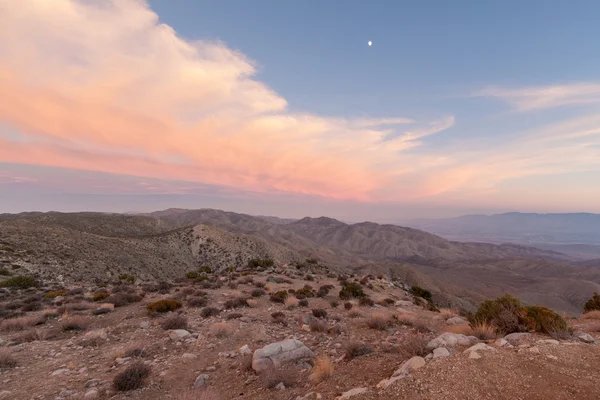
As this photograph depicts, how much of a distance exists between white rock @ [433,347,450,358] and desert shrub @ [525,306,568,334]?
3.41m

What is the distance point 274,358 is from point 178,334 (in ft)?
15.6

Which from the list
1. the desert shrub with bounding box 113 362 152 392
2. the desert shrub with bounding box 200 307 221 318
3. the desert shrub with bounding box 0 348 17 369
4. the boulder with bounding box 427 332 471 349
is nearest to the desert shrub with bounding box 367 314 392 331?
the boulder with bounding box 427 332 471 349

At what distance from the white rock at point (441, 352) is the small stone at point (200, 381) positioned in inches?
229

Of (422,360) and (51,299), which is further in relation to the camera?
(51,299)

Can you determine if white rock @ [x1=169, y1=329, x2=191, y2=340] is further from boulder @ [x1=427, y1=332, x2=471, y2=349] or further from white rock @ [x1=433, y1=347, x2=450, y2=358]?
white rock @ [x1=433, y1=347, x2=450, y2=358]

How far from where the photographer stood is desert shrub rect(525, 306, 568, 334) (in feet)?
23.9

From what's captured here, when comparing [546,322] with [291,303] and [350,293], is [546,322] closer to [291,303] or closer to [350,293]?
[291,303]

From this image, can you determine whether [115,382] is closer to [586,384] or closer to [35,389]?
[35,389]

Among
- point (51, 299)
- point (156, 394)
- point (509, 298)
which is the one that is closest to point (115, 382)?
point (156, 394)

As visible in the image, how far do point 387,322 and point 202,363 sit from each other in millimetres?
7499

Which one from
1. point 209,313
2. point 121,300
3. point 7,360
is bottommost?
point 121,300

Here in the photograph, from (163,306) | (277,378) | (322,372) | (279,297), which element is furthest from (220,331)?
(279,297)

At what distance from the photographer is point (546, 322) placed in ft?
24.4

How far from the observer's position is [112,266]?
37.6 m
